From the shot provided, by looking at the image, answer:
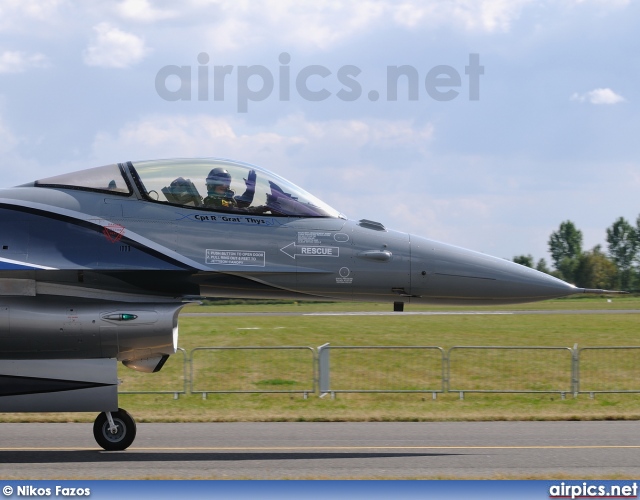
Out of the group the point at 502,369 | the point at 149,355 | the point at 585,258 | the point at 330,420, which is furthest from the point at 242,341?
the point at 585,258

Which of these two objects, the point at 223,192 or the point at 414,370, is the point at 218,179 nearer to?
the point at 223,192

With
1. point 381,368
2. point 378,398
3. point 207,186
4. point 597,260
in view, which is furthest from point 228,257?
point 597,260

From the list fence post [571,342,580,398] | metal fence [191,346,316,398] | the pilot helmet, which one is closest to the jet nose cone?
the pilot helmet

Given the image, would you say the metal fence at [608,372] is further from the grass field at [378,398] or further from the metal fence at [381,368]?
the metal fence at [381,368]

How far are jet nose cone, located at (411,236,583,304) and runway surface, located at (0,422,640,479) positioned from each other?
6.06ft

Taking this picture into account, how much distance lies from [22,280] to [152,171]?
197 cm

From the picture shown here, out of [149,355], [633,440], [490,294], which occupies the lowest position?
[633,440]

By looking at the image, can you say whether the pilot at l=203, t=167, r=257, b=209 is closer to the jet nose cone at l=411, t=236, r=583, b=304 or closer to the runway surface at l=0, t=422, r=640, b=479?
the jet nose cone at l=411, t=236, r=583, b=304

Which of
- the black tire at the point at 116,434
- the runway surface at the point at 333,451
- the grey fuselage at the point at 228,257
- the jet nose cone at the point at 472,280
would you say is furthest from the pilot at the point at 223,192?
the runway surface at the point at 333,451

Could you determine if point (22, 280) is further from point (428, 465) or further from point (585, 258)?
point (585, 258)

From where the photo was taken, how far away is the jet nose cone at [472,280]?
34.0 feet

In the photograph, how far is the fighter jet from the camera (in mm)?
10266

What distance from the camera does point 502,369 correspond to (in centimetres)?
1670

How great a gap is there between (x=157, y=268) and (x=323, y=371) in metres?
6.38
